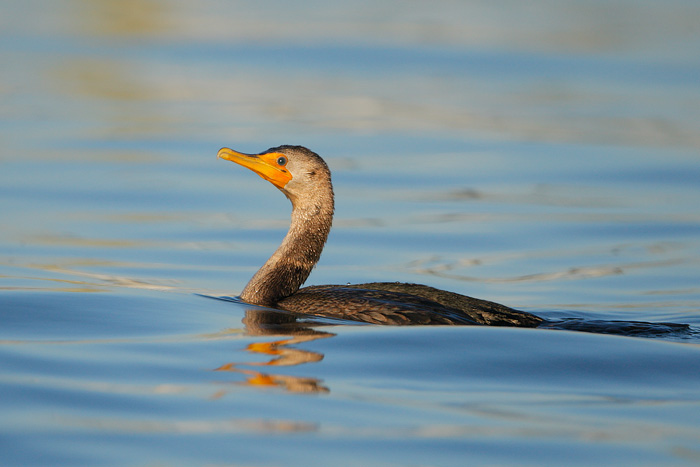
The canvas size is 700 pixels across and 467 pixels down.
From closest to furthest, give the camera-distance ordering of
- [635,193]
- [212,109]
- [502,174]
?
[635,193] < [502,174] < [212,109]

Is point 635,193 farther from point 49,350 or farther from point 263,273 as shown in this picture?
point 49,350

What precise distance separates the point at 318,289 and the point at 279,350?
5.54 feet

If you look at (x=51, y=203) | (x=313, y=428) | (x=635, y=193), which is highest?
(x=635, y=193)

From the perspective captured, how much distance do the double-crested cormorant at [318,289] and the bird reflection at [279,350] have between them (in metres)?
0.30

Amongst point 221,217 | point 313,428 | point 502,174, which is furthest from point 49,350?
point 502,174

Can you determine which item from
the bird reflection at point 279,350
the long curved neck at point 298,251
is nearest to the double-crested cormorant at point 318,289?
the long curved neck at point 298,251

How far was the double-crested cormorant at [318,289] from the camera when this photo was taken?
8.01m

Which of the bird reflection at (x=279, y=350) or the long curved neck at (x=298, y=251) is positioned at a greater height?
the long curved neck at (x=298, y=251)

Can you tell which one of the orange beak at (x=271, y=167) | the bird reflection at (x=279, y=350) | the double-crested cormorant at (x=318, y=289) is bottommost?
the bird reflection at (x=279, y=350)

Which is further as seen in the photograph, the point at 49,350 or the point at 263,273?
the point at 263,273

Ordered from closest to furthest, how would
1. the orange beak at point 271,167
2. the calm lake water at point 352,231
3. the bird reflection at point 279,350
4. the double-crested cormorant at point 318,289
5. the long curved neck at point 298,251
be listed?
the calm lake water at point 352,231 < the bird reflection at point 279,350 < the double-crested cormorant at point 318,289 < the long curved neck at point 298,251 < the orange beak at point 271,167

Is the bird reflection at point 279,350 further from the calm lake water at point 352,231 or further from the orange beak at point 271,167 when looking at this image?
the orange beak at point 271,167

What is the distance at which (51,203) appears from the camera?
42.9 ft

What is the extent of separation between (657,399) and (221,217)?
24.5 feet
